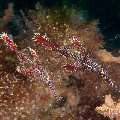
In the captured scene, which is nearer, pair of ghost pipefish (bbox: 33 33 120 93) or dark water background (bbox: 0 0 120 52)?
pair of ghost pipefish (bbox: 33 33 120 93)

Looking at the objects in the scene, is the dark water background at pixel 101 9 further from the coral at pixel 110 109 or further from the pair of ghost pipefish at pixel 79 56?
the coral at pixel 110 109

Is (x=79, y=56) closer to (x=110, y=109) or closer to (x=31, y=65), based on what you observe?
(x=31, y=65)

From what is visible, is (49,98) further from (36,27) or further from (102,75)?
(36,27)

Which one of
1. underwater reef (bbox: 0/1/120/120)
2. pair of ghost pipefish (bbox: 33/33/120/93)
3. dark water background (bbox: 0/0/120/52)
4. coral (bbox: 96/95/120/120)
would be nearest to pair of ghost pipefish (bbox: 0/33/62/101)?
underwater reef (bbox: 0/1/120/120)

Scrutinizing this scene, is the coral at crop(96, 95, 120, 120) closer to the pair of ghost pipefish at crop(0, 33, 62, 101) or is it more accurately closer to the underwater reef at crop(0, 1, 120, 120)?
the underwater reef at crop(0, 1, 120, 120)

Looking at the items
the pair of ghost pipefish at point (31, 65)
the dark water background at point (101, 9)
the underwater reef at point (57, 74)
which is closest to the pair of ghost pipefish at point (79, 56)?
the underwater reef at point (57, 74)

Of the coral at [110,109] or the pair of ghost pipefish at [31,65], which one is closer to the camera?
the coral at [110,109]

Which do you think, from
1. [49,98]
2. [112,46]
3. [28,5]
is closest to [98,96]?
[49,98]
